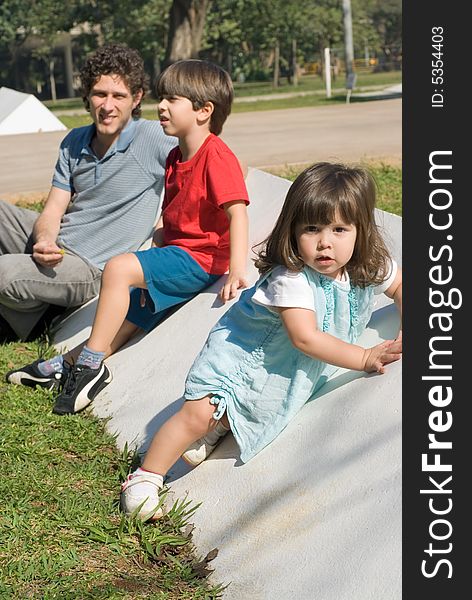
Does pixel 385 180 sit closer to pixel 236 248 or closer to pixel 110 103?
pixel 110 103

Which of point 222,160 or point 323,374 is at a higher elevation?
point 222,160

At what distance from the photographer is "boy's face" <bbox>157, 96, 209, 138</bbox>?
411cm

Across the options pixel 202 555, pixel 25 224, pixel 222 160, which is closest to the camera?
pixel 202 555

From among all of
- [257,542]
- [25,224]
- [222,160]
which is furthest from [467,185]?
[25,224]

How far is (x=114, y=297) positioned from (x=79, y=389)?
1.30ft

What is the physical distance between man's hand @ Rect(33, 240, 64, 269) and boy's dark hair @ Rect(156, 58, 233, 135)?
911 millimetres

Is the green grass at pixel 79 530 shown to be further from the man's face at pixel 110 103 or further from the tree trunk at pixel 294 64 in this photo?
the tree trunk at pixel 294 64

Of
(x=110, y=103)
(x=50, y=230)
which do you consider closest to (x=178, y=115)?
(x=110, y=103)

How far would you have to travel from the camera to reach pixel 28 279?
4562 mm

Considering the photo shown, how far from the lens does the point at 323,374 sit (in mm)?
3078

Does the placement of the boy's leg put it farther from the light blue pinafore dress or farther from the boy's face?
the light blue pinafore dress

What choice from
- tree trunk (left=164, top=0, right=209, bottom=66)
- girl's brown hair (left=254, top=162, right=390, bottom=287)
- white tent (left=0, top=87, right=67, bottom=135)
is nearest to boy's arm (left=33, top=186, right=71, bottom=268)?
girl's brown hair (left=254, top=162, right=390, bottom=287)

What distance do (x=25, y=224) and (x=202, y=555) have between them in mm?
2603

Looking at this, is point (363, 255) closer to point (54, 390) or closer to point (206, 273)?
point (206, 273)
